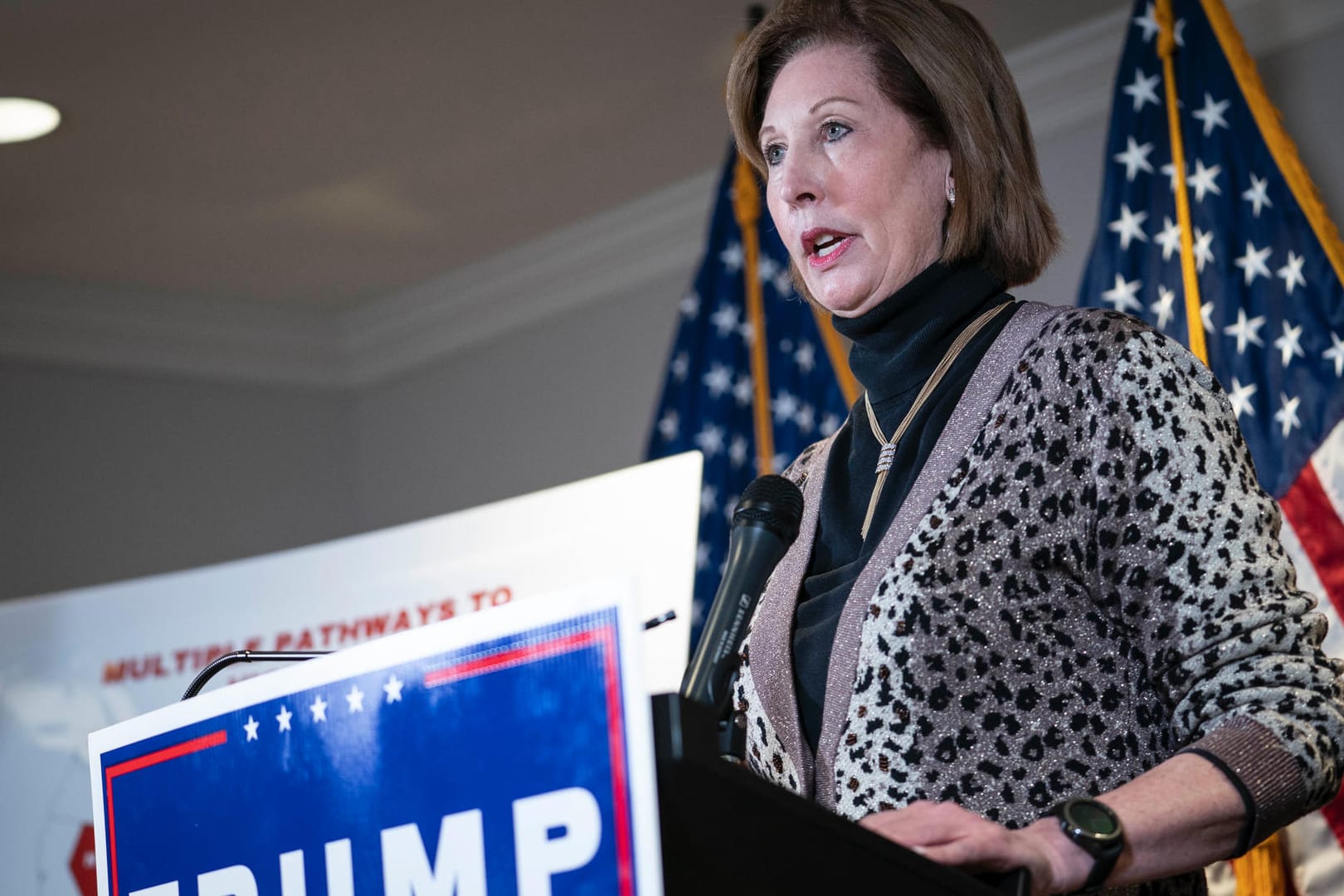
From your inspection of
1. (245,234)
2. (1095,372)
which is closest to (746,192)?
(245,234)

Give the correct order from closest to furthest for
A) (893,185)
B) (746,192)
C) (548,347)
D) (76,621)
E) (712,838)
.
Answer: (712,838) < (893,185) < (76,621) < (746,192) < (548,347)

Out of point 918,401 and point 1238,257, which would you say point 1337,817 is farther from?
point 918,401

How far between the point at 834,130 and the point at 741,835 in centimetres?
92

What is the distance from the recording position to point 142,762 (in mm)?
1124

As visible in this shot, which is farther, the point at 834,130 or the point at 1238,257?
the point at 1238,257

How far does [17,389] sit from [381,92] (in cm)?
203

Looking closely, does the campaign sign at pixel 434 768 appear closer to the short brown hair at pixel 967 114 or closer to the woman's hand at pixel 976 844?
the woman's hand at pixel 976 844

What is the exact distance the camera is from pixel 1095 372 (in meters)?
1.25

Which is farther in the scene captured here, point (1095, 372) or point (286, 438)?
point (286, 438)

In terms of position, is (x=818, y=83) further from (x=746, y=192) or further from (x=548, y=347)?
(x=548, y=347)

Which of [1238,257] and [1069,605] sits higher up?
[1238,257]

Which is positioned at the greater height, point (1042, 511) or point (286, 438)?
point (286, 438)

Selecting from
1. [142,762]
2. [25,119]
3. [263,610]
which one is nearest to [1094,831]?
Answer: [142,762]

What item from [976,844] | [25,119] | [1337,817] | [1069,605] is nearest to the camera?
[976,844]
